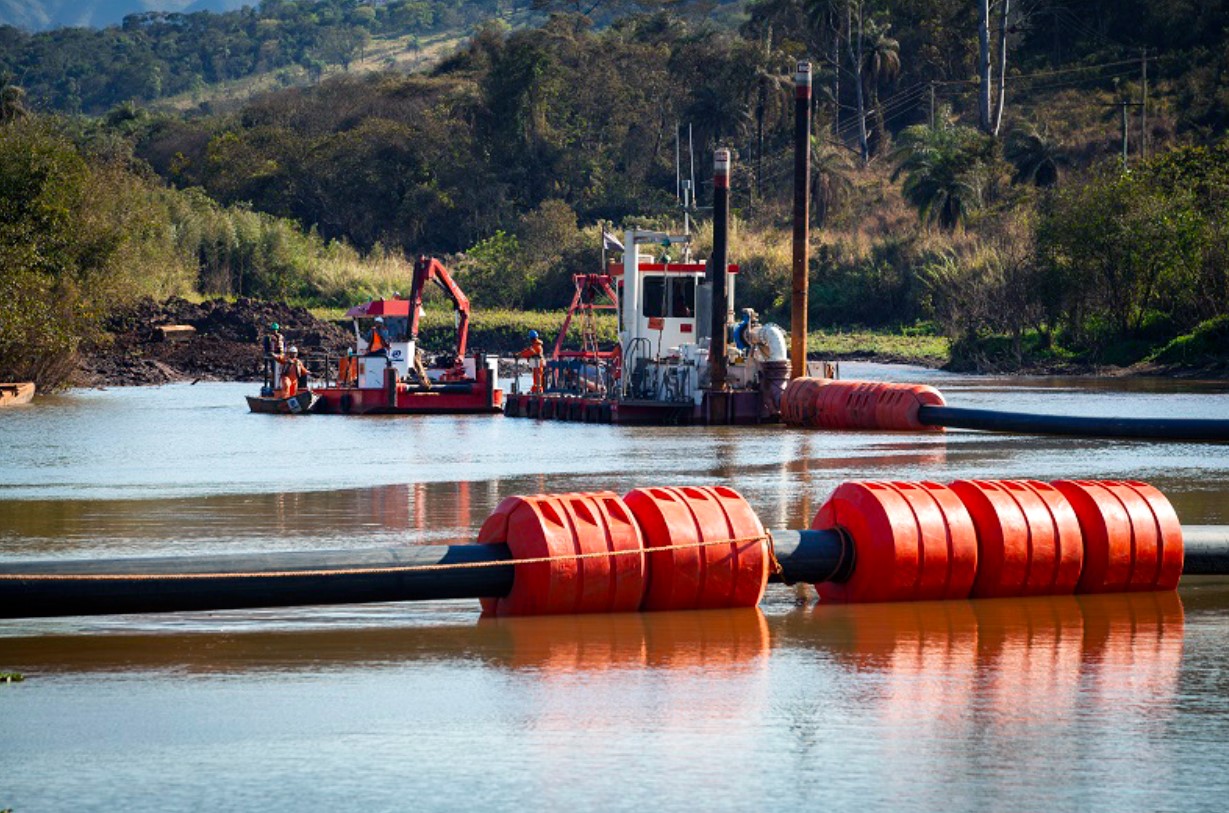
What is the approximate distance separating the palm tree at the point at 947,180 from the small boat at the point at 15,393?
45.5 m

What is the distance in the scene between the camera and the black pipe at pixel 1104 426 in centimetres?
2666

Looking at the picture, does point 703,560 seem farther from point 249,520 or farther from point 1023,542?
point 249,520

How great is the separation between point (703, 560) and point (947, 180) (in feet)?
236

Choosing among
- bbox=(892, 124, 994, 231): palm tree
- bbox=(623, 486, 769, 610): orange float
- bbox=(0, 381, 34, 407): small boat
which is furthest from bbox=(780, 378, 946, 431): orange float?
bbox=(892, 124, 994, 231): palm tree

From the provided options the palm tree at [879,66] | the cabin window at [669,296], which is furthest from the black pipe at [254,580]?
the palm tree at [879,66]

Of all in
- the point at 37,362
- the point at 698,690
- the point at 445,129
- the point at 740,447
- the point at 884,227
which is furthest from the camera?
the point at 445,129

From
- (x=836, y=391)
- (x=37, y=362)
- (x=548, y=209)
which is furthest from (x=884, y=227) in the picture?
(x=836, y=391)

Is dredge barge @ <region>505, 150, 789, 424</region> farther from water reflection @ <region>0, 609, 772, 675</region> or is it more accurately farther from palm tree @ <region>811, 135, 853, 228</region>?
palm tree @ <region>811, 135, 853, 228</region>

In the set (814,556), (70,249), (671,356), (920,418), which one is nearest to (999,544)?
(814,556)

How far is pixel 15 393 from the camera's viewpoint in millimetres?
45531

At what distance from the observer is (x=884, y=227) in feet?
293

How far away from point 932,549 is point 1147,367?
47198 mm

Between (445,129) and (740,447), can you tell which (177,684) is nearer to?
(740,447)

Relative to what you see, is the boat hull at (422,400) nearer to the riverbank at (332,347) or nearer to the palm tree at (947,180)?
the riverbank at (332,347)
